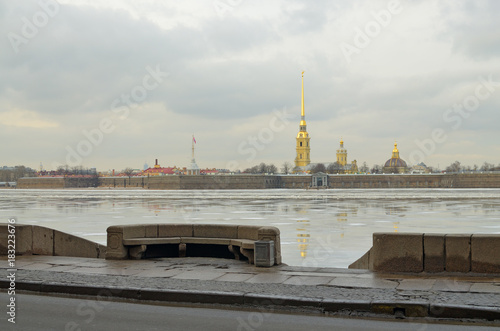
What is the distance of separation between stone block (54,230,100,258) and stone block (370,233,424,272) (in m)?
8.19

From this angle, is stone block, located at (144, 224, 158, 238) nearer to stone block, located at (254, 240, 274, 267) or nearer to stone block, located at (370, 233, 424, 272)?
stone block, located at (254, 240, 274, 267)

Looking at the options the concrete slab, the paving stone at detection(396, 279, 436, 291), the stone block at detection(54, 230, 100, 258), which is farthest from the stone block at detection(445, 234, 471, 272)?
the stone block at detection(54, 230, 100, 258)

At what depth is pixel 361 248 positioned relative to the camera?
19391 millimetres

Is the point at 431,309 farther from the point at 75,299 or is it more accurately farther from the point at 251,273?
the point at 75,299

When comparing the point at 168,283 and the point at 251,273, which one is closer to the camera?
the point at 168,283

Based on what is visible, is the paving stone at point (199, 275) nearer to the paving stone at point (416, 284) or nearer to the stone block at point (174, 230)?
the stone block at point (174, 230)

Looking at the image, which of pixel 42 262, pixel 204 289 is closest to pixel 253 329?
pixel 204 289

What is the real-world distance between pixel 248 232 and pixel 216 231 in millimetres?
878

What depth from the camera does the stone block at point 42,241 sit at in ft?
47.1

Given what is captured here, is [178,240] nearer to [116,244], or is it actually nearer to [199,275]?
[116,244]

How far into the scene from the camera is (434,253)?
1059 cm

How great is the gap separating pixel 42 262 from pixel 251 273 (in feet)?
17.0

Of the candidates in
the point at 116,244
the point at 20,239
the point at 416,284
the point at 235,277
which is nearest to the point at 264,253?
the point at 235,277

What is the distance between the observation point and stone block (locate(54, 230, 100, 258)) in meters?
14.9
